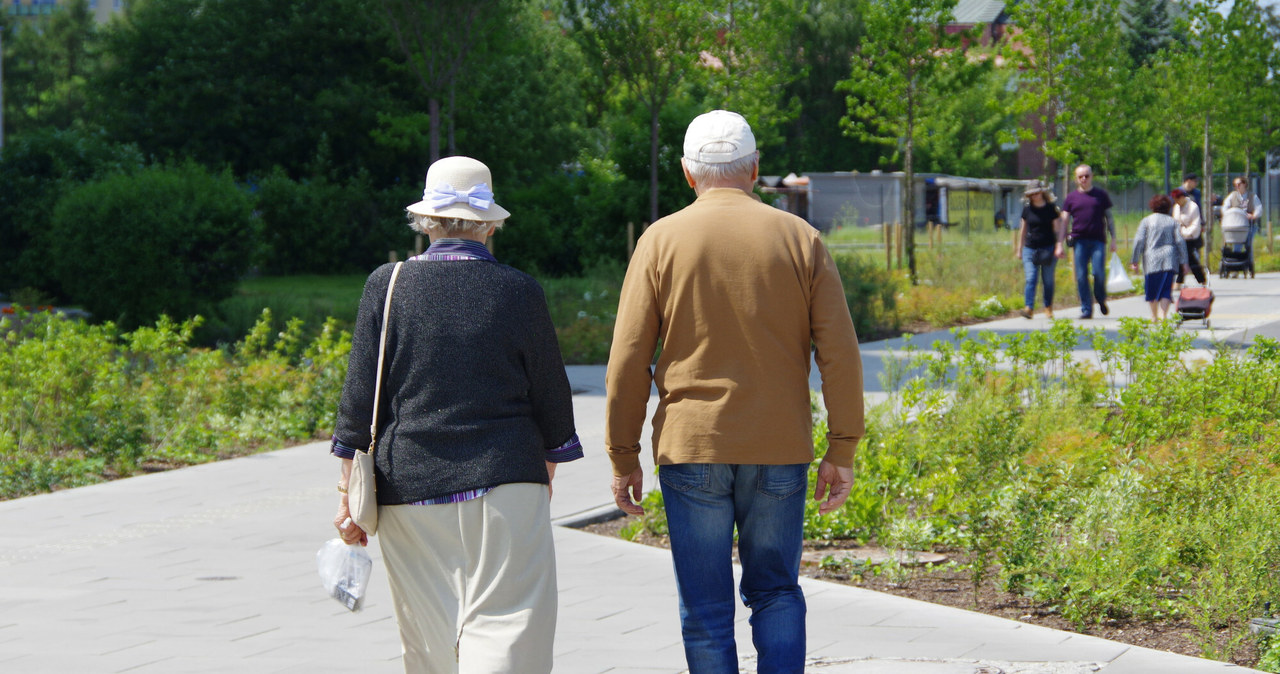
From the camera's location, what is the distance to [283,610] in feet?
17.4

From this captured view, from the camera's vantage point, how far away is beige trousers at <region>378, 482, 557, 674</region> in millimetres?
3455

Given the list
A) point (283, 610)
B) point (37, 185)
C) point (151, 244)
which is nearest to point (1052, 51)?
point (151, 244)

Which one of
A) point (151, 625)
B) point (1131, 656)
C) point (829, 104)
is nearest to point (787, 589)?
point (1131, 656)

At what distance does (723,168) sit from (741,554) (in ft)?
3.29

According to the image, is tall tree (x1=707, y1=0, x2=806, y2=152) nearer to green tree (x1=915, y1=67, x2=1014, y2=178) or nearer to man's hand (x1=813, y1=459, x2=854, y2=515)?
man's hand (x1=813, y1=459, x2=854, y2=515)

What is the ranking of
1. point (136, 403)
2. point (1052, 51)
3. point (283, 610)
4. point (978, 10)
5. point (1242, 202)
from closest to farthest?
point (283, 610)
point (136, 403)
point (1242, 202)
point (1052, 51)
point (978, 10)

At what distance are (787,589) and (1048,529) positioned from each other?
213 cm

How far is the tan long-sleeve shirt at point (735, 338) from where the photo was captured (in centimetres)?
351

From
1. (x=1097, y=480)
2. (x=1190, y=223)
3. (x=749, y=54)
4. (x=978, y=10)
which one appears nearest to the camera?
(x=1097, y=480)

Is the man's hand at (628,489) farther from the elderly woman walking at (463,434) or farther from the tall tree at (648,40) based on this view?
Result: the tall tree at (648,40)

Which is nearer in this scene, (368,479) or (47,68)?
(368,479)

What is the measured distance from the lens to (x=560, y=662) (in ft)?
15.1

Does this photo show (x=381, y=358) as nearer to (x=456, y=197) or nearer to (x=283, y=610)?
(x=456, y=197)

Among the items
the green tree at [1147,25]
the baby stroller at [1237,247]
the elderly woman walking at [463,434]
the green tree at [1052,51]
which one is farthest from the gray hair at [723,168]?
the green tree at [1147,25]
